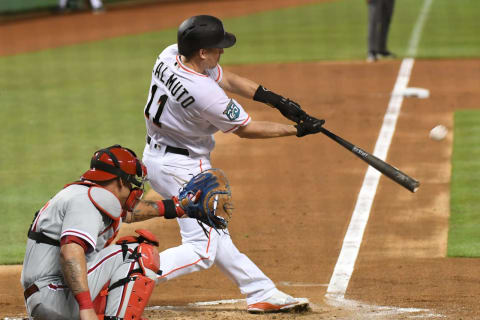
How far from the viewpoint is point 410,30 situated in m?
21.7

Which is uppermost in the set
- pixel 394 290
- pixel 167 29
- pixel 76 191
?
pixel 76 191

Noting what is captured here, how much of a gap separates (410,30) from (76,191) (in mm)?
17901

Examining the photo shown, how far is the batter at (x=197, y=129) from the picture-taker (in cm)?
573

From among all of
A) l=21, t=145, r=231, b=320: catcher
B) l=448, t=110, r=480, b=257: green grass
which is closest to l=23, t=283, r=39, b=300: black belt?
l=21, t=145, r=231, b=320: catcher

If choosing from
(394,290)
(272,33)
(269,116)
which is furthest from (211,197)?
(272,33)

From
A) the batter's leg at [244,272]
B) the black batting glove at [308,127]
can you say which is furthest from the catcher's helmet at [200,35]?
the batter's leg at [244,272]

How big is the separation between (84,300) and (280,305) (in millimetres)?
1679

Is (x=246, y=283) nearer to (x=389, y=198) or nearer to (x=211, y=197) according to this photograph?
(x=211, y=197)

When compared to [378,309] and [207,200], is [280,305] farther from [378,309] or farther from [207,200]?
[207,200]

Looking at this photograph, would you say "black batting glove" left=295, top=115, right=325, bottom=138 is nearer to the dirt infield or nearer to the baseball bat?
the baseball bat

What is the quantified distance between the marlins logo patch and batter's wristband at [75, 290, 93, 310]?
5.25 ft

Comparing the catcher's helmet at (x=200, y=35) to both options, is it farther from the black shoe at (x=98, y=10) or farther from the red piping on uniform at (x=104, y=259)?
the black shoe at (x=98, y=10)

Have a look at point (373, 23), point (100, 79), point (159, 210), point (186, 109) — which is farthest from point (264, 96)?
point (373, 23)

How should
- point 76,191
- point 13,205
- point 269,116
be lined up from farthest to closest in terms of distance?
point 269,116 < point 13,205 < point 76,191
